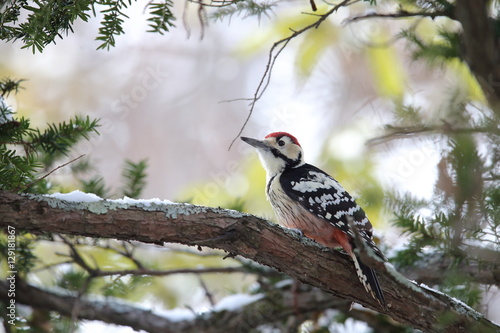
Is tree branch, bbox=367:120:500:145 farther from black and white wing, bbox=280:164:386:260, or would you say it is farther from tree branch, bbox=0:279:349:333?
tree branch, bbox=0:279:349:333

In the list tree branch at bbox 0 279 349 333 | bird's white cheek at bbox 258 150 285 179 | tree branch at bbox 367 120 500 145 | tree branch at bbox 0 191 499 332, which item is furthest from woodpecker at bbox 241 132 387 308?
tree branch at bbox 367 120 500 145

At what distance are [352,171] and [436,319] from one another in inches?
67.6

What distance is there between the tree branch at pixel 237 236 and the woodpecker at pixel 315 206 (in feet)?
0.79

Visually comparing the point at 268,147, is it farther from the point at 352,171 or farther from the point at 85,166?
the point at 85,166

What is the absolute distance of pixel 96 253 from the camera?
4.23 metres

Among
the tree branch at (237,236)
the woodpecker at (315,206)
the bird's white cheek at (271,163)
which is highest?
the bird's white cheek at (271,163)

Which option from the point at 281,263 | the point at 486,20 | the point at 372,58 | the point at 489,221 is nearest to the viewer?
the point at 489,221

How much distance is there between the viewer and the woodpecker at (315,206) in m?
3.27

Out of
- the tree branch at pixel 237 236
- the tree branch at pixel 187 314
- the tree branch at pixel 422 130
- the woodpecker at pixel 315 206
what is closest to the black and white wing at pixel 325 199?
the woodpecker at pixel 315 206

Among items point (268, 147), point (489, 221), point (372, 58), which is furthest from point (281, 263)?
point (372, 58)

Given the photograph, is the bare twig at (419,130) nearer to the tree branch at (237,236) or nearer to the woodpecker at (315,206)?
the tree branch at (237,236)

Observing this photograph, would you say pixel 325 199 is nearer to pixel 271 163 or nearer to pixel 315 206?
pixel 315 206

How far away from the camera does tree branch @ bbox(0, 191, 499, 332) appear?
232cm

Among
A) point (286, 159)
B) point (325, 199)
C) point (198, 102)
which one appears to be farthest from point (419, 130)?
point (198, 102)
